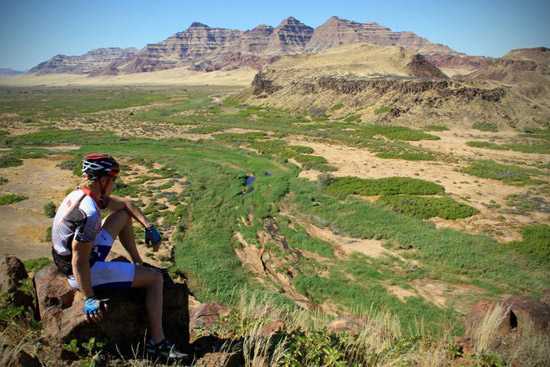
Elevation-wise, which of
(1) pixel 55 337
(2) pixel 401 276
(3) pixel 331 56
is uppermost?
(3) pixel 331 56

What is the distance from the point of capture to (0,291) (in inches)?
216

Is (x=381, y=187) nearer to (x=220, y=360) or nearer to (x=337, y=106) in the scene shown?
(x=220, y=360)

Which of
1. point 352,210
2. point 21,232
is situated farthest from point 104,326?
point 352,210

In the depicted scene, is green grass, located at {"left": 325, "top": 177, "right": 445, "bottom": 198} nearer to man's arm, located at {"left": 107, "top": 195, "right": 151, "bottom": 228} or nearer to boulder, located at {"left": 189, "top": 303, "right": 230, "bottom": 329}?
boulder, located at {"left": 189, "top": 303, "right": 230, "bottom": 329}

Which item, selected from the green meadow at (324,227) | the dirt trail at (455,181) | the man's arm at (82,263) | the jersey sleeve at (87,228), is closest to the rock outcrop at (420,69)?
the green meadow at (324,227)

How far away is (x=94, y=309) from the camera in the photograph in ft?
14.8

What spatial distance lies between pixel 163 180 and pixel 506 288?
22396 millimetres

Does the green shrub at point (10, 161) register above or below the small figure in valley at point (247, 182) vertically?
above

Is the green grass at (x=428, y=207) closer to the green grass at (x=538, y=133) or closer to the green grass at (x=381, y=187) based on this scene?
the green grass at (x=381, y=187)

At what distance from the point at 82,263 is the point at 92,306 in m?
0.52

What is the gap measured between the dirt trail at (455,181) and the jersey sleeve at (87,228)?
18.4m

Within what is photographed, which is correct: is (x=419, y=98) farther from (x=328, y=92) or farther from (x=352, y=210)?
(x=352, y=210)

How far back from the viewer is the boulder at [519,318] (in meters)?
6.94

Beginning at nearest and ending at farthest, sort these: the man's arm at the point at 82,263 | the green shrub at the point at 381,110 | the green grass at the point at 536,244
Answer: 1. the man's arm at the point at 82,263
2. the green grass at the point at 536,244
3. the green shrub at the point at 381,110
